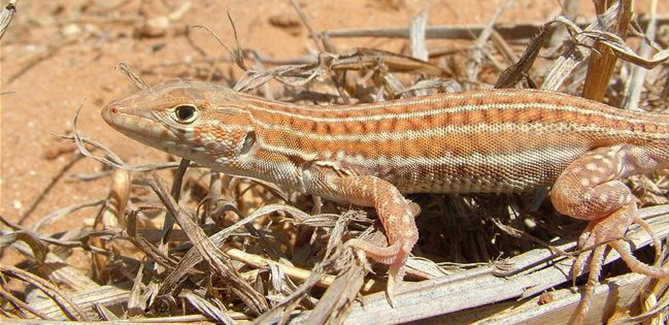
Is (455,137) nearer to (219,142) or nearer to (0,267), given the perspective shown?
(219,142)

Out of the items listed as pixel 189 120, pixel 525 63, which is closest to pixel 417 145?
pixel 525 63

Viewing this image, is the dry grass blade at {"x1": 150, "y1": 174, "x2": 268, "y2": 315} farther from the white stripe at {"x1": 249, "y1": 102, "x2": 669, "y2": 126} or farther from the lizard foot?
the lizard foot

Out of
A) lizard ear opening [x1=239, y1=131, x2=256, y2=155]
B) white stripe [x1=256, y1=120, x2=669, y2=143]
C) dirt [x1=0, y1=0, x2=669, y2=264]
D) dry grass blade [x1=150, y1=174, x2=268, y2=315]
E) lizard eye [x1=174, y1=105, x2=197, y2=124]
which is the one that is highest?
dirt [x1=0, y1=0, x2=669, y2=264]

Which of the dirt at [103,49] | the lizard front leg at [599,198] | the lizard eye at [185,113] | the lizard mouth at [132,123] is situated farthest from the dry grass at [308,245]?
the dirt at [103,49]

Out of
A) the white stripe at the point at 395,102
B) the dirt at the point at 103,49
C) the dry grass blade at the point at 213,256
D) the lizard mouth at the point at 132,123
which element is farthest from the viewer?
the dirt at the point at 103,49

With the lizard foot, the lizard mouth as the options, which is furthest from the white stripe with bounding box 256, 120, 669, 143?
the lizard mouth

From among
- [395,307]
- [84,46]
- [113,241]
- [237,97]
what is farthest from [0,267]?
[84,46]

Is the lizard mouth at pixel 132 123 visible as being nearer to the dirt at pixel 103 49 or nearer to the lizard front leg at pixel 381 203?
the lizard front leg at pixel 381 203
